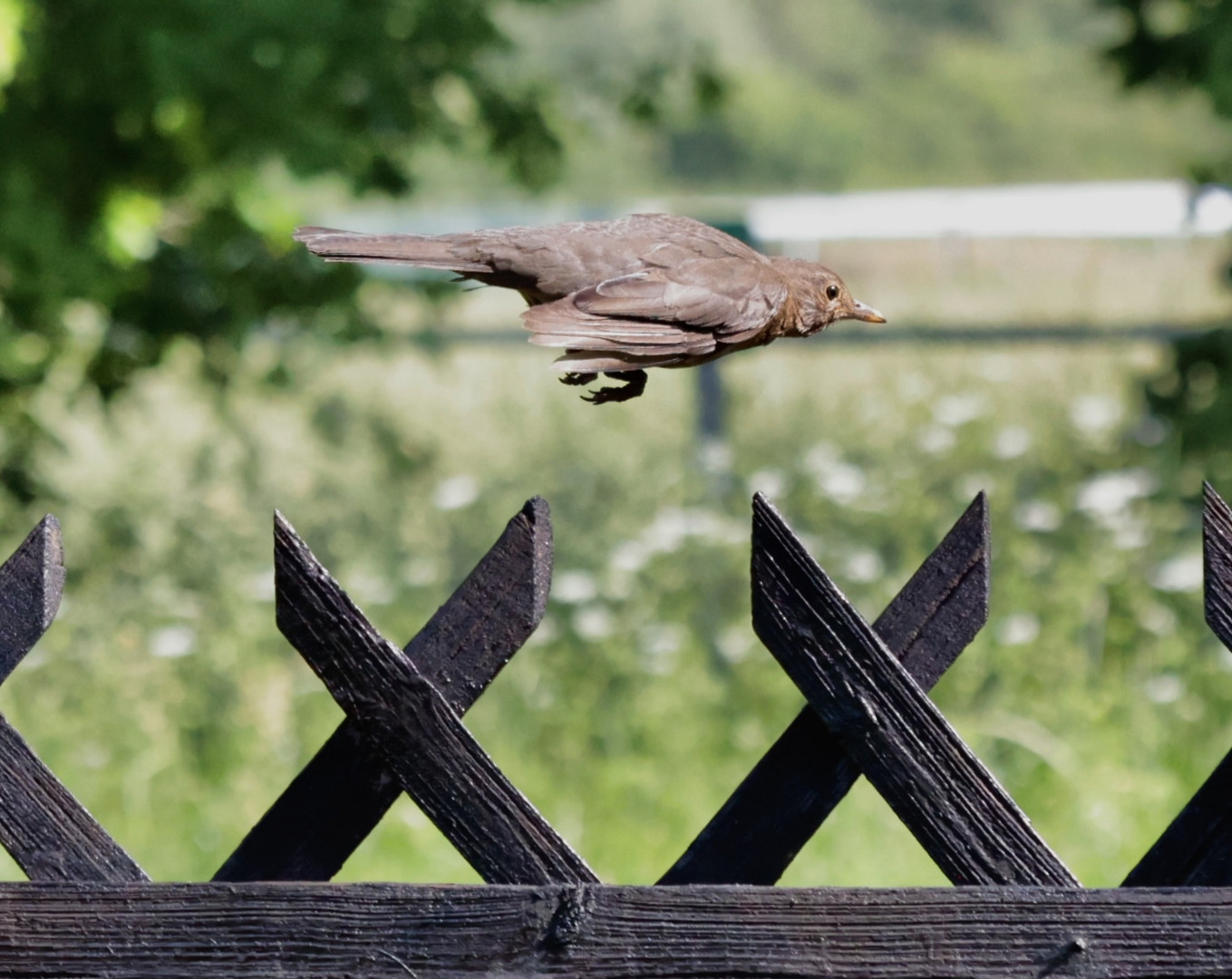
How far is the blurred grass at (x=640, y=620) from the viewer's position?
11.6 ft

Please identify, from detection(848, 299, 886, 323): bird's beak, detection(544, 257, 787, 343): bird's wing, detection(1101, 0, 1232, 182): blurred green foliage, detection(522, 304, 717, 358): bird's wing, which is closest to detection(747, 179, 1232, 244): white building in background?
detection(1101, 0, 1232, 182): blurred green foliage

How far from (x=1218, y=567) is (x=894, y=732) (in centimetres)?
30

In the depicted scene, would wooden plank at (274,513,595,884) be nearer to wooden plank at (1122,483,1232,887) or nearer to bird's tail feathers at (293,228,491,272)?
bird's tail feathers at (293,228,491,272)

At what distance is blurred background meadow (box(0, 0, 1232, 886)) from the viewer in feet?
11.1

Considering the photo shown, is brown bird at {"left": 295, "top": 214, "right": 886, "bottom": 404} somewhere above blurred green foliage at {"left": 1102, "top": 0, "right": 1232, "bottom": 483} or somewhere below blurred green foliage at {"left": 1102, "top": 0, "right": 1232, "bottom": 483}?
below

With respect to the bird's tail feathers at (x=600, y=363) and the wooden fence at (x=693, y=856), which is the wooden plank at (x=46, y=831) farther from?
the bird's tail feathers at (x=600, y=363)

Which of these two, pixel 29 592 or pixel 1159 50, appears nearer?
pixel 29 592

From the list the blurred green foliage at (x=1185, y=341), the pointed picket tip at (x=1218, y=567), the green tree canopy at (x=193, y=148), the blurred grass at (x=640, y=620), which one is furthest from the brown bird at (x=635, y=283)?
the blurred green foliage at (x=1185, y=341)

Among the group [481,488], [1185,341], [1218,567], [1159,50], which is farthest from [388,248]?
[481,488]

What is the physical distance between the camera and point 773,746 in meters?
1.28

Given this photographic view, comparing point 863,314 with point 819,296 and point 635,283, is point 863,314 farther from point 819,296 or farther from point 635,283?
point 635,283

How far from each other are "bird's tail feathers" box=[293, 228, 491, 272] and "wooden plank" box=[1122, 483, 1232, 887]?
0.66 metres

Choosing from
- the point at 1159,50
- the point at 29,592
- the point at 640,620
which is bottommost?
the point at 29,592

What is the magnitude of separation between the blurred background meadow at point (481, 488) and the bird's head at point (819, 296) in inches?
76.0
